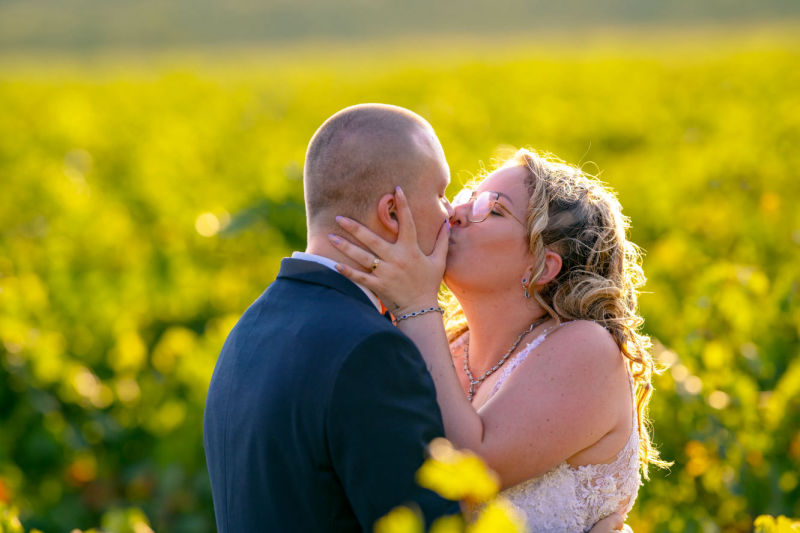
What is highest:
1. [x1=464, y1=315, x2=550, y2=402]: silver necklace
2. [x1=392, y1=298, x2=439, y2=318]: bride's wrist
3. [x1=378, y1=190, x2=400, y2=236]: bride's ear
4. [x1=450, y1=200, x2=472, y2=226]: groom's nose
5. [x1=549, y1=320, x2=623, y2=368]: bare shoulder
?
[x1=378, y1=190, x2=400, y2=236]: bride's ear

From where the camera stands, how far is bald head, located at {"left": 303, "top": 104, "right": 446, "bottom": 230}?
2.04 m

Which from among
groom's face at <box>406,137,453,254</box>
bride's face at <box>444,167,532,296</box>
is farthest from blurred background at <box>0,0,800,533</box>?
groom's face at <box>406,137,453,254</box>

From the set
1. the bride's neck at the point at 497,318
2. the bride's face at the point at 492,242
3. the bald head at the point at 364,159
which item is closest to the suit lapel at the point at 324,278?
the bald head at the point at 364,159

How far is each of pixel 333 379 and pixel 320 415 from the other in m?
0.08

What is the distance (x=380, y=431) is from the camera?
1.79 metres

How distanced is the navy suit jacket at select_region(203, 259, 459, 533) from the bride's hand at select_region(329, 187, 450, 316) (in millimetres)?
62

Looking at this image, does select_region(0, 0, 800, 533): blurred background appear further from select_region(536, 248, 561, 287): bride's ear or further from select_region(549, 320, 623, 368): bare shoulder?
select_region(549, 320, 623, 368): bare shoulder

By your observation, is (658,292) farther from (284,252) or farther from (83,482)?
(83,482)

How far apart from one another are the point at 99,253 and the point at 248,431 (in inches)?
225

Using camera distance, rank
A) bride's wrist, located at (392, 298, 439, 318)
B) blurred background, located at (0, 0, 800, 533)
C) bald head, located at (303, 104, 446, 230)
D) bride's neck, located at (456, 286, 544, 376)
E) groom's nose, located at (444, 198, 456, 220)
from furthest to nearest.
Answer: blurred background, located at (0, 0, 800, 533)
bride's neck, located at (456, 286, 544, 376)
groom's nose, located at (444, 198, 456, 220)
bride's wrist, located at (392, 298, 439, 318)
bald head, located at (303, 104, 446, 230)

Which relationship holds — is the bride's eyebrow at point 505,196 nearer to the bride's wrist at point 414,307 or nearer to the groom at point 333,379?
the groom at point 333,379

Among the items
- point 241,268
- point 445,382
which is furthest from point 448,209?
point 241,268

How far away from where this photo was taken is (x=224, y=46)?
67.5 meters

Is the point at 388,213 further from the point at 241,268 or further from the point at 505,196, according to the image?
the point at 241,268
